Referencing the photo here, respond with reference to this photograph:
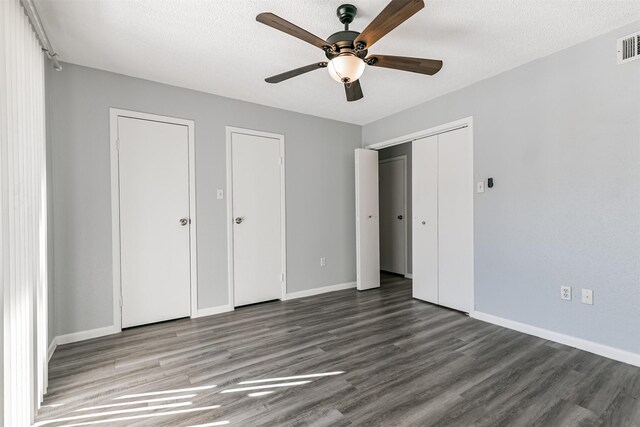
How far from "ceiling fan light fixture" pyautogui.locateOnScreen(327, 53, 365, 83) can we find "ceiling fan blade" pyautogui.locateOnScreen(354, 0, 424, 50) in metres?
0.09

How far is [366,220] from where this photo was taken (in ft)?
14.3

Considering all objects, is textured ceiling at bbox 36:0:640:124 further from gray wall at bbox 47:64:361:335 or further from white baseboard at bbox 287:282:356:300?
white baseboard at bbox 287:282:356:300

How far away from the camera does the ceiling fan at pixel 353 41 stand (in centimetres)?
164

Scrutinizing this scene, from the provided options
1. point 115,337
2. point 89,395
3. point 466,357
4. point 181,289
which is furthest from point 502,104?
point 115,337

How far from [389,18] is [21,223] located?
2.23 meters

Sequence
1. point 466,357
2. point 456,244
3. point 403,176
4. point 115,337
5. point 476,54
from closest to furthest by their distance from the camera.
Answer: point 466,357 < point 476,54 < point 115,337 < point 456,244 < point 403,176

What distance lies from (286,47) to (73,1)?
138 centimetres

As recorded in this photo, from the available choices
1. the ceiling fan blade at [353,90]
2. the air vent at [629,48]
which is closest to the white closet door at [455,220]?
the air vent at [629,48]

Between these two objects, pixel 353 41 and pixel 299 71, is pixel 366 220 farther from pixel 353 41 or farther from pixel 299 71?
pixel 353 41

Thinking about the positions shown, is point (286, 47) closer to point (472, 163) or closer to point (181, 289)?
point (472, 163)

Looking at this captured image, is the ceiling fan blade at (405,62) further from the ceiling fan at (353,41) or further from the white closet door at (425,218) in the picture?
the white closet door at (425,218)

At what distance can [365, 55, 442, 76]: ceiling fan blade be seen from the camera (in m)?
2.02

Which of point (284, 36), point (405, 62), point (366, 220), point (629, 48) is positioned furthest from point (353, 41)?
point (366, 220)

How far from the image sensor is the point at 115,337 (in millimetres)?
2811
